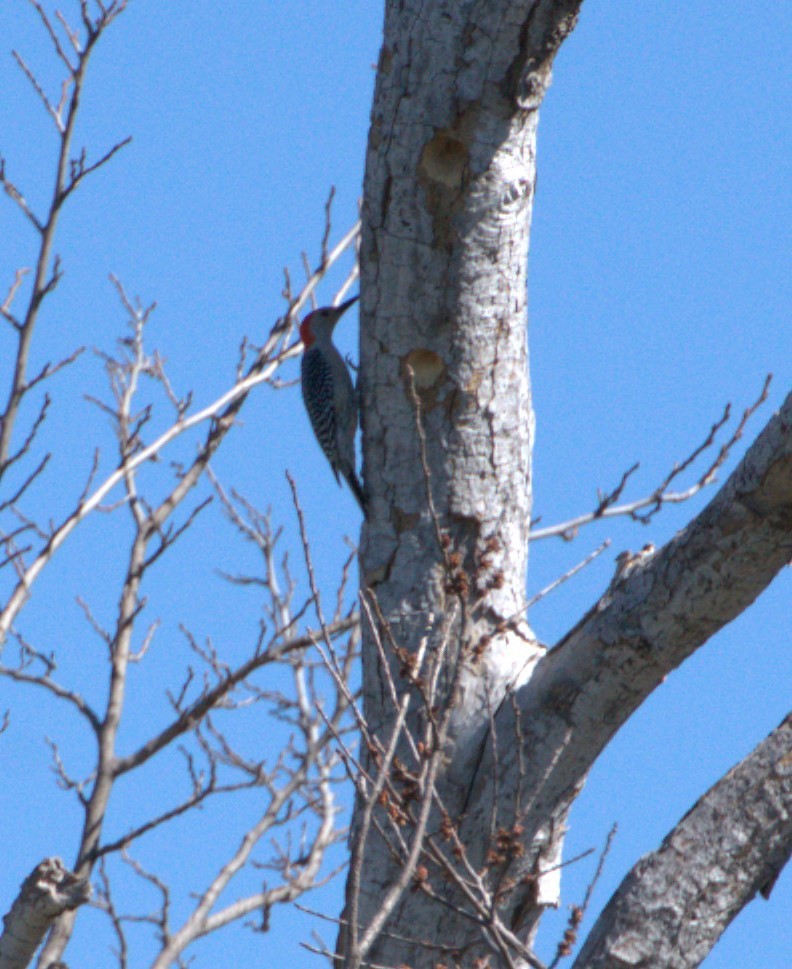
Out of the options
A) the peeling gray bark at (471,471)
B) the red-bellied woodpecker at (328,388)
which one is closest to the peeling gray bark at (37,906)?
the peeling gray bark at (471,471)

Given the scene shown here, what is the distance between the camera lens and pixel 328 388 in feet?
25.2

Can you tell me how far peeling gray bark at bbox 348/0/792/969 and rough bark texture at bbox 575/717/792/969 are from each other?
0.57 meters

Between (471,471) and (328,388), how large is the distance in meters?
3.32

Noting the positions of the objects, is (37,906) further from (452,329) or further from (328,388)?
(328,388)

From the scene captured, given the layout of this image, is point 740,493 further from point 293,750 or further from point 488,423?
point 293,750

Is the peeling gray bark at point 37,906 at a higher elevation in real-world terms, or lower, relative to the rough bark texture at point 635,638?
lower

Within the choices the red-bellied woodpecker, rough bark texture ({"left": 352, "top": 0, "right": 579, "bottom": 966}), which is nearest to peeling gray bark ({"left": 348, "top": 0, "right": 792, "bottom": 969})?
rough bark texture ({"left": 352, "top": 0, "right": 579, "bottom": 966})

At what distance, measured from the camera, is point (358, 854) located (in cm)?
249

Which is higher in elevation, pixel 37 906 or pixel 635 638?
pixel 635 638

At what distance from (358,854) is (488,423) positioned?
7.27 feet

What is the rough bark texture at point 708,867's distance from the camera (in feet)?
10.5

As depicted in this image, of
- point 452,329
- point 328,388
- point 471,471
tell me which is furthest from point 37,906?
point 328,388

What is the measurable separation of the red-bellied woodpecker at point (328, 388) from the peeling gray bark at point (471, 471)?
2.16m

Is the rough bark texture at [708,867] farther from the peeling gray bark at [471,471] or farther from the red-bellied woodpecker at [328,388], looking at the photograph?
the red-bellied woodpecker at [328,388]
